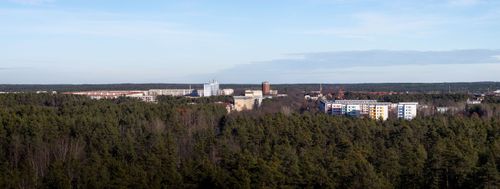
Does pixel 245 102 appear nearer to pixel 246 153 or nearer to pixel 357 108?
pixel 357 108

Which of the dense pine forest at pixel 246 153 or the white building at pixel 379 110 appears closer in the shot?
the dense pine forest at pixel 246 153

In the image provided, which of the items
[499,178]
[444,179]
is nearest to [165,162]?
[444,179]

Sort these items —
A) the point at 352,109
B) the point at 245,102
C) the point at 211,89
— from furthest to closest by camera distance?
the point at 211,89, the point at 245,102, the point at 352,109

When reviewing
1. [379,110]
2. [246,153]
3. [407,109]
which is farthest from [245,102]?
[246,153]

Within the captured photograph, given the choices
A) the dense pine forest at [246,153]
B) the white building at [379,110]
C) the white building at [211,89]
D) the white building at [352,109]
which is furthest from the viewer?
the white building at [211,89]

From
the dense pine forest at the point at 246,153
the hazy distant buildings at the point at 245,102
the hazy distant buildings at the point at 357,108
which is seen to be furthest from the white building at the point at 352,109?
the dense pine forest at the point at 246,153

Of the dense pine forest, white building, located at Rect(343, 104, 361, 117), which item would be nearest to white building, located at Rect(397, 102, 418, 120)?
white building, located at Rect(343, 104, 361, 117)

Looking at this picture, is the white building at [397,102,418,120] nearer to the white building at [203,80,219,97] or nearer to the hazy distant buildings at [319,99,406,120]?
the hazy distant buildings at [319,99,406,120]

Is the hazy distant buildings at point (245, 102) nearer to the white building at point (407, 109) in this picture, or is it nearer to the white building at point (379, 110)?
the white building at point (379, 110)

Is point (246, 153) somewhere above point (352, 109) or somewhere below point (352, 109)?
above

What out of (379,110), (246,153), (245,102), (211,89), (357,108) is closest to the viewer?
(246,153)
